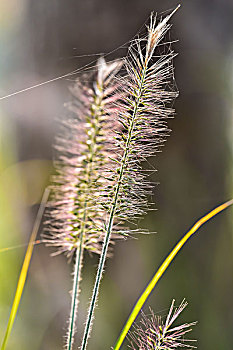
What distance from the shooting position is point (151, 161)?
0.58 meters

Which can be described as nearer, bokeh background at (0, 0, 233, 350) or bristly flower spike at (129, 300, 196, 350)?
bristly flower spike at (129, 300, 196, 350)

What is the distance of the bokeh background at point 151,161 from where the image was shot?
1.85 feet

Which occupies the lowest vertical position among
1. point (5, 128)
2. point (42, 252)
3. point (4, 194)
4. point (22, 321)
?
point (22, 321)

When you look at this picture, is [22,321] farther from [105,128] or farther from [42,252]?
[105,128]

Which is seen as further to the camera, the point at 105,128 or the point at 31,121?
the point at 31,121

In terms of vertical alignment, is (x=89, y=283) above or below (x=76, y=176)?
below

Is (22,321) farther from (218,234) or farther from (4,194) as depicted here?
(218,234)

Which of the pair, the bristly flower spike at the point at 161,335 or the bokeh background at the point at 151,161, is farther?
the bokeh background at the point at 151,161

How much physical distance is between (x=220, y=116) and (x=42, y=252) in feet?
1.22

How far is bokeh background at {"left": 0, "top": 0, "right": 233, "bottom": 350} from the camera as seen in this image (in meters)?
0.56

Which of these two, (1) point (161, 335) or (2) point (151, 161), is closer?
(1) point (161, 335)

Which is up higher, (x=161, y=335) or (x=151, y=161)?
(x=151, y=161)

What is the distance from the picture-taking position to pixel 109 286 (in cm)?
61

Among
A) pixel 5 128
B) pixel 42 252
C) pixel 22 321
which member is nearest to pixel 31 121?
pixel 5 128
